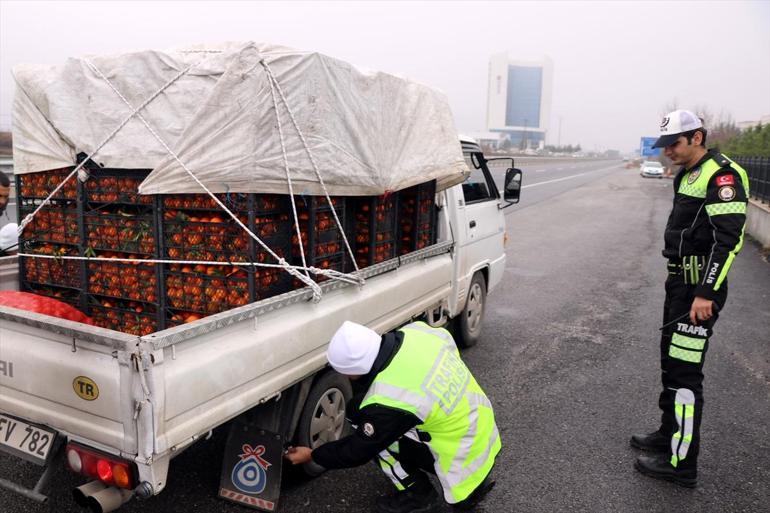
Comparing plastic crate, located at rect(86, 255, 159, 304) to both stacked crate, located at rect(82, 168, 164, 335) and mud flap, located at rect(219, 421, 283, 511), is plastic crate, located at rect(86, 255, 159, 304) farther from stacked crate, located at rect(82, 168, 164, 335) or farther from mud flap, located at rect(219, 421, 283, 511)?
mud flap, located at rect(219, 421, 283, 511)

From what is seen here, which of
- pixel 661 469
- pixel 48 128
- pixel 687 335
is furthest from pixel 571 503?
pixel 48 128

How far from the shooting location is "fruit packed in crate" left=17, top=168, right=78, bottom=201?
408cm

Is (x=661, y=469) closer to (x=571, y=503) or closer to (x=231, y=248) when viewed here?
(x=571, y=503)

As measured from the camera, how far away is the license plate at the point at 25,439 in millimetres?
2775

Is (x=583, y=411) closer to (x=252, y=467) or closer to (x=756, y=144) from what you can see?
(x=252, y=467)

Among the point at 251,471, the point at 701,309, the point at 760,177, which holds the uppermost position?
the point at 760,177

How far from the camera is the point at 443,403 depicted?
2947mm

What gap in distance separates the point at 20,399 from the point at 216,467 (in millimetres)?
1336

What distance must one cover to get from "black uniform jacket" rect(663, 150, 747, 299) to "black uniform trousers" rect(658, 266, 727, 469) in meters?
0.17

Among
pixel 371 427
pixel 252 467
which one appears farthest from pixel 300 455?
pixel 371 427

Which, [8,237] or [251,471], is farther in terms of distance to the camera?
[8,237]

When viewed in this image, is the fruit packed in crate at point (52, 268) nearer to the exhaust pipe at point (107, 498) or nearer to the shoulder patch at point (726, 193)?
the exhaust pipe at point (107, 498)

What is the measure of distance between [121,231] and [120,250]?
0.40ft

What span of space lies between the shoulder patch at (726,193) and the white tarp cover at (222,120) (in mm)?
1982
